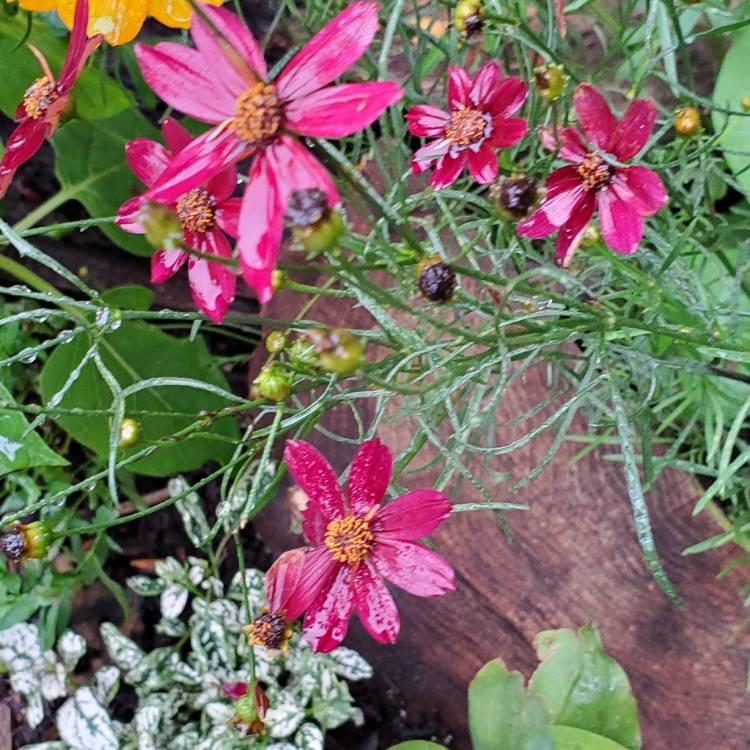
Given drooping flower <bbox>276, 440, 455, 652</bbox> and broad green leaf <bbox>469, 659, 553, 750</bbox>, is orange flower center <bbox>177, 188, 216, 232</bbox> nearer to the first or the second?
drooping flower <bbox>276, 440, 455, 652</bbox>

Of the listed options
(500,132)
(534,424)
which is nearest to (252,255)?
(500,132)

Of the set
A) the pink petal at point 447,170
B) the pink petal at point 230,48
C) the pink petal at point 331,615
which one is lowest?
the pink petal at point 331,615

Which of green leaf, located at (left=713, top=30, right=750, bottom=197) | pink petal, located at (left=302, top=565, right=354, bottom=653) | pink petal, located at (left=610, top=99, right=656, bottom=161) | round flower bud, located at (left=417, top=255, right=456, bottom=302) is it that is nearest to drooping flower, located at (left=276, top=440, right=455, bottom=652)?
pink petal, located at (left=302, top=565, right=354, bottom=653)

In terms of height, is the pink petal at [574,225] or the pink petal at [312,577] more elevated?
the pink petal at [574,225]

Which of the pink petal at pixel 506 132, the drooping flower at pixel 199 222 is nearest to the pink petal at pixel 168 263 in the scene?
the drooping flower at pixel 199 222

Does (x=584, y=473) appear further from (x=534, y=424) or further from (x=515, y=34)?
(x=515, y=34)

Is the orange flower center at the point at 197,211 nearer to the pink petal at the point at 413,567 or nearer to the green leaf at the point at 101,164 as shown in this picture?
the pink petal at the point at 413,567

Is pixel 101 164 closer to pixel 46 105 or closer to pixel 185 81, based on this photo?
pixel 46 105
